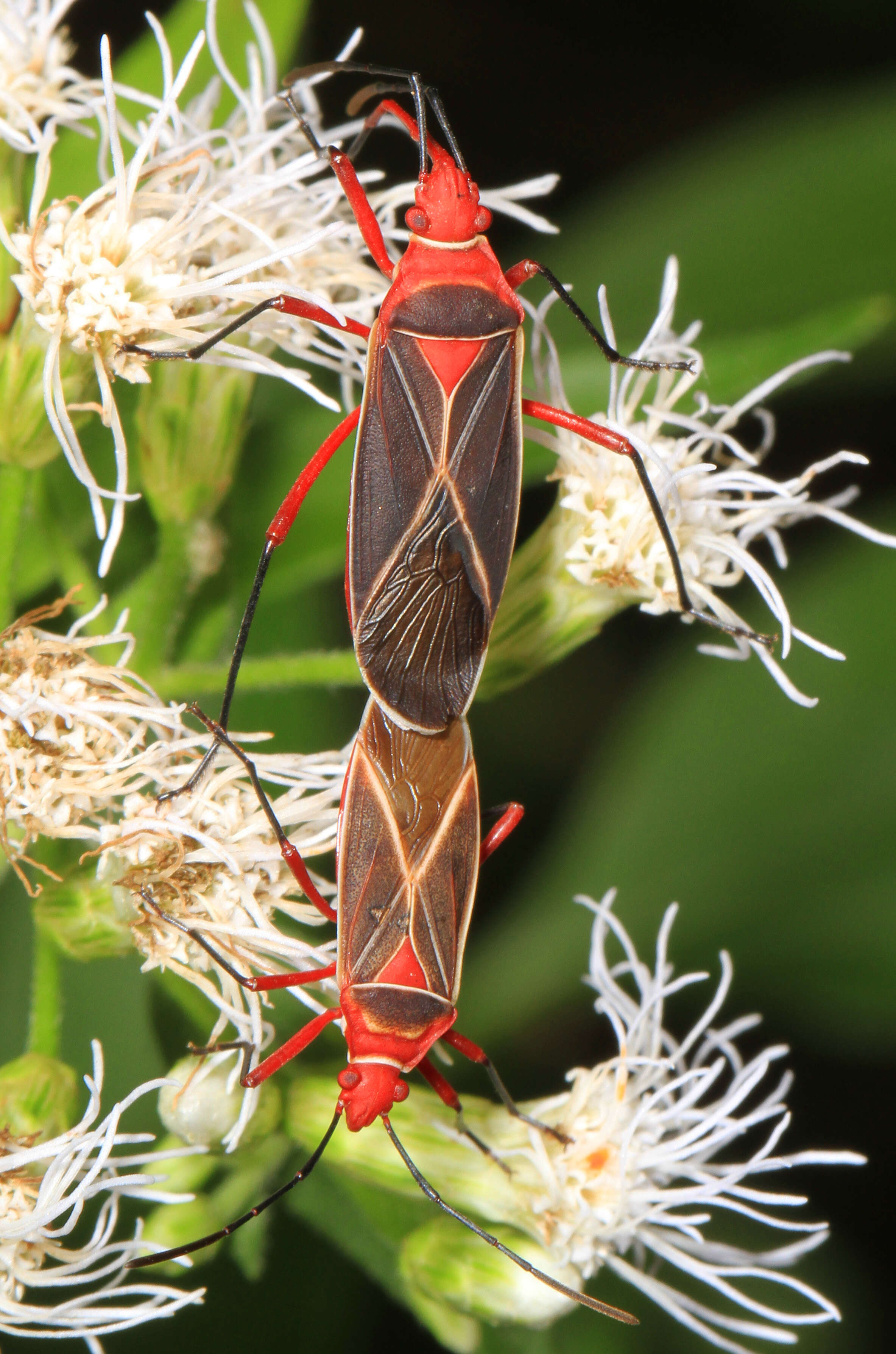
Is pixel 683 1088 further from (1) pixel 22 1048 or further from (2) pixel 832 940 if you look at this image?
(1) pixel 22 1048

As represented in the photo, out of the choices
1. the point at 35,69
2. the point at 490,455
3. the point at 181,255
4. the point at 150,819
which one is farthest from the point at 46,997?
the point at 35,69

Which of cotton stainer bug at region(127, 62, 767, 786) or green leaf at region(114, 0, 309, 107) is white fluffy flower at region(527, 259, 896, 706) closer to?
cotton stainer bug at region(127, 62, 767, 786)

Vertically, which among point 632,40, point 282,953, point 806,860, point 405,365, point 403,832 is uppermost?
point 632,40

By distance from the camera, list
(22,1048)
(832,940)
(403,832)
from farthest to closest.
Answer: (832,940)
(22,1048)
(403,832)

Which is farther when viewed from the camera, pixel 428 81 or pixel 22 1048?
pixel 428 81

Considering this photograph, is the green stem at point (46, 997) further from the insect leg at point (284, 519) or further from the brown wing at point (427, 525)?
the brown wing at point (427, 525)

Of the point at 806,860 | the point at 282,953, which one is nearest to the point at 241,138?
the point at 282,953
